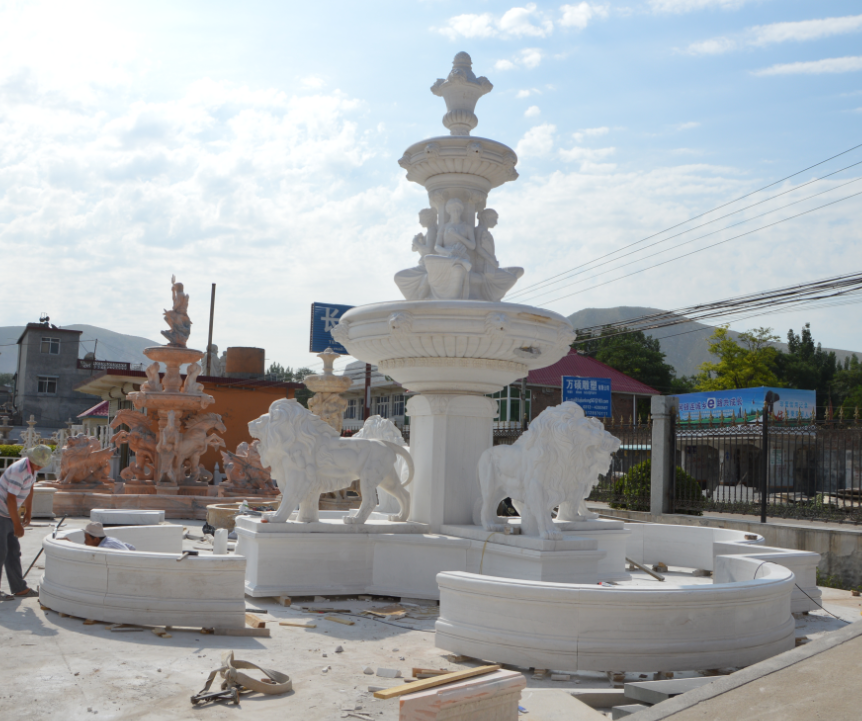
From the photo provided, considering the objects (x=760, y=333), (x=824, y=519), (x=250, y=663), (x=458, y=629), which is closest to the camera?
(x=250, y=663)

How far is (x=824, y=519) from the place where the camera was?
10.3 meters

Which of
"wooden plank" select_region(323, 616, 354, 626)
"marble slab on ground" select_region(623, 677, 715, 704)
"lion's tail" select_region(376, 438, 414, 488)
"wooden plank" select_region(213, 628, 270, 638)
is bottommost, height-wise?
"wooden plank" select_region(323, 616, 354, 626)

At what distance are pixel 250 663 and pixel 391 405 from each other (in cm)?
3972

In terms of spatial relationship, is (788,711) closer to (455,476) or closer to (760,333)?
(455,476)

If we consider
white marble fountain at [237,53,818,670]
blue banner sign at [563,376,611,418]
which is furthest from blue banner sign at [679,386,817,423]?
white marble fountain at [237,53,818,670]

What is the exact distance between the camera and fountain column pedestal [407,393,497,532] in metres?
7.53

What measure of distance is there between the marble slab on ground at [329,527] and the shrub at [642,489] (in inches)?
250

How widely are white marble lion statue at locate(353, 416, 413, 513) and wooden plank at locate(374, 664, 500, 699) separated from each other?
3.55 metres

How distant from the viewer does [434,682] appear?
3.80 m

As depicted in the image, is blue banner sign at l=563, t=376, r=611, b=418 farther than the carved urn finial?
Yes

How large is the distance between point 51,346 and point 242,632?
4807 centimetres

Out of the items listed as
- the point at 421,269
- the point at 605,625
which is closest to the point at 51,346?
the point at 421,269

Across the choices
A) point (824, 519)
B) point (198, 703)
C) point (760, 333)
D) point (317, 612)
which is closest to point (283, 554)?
point (317, 612)

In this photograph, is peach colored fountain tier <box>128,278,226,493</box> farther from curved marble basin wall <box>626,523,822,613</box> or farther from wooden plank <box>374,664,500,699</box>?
wooden plank <box>374,664,500,699</box>
